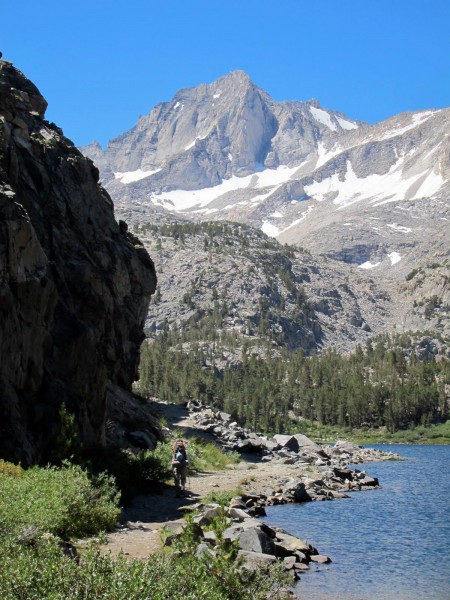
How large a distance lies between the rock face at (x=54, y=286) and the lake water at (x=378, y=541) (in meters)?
13.0

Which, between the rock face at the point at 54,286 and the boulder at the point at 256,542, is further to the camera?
the rock face at the point at 54,286

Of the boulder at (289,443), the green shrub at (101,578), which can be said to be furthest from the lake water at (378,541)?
the boulder at (289,443)

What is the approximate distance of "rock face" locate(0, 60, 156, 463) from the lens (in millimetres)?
33000

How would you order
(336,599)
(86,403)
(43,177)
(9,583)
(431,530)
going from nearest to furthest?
(9,583)
(336,599)
(431,530)
(86,403)
(43,177)

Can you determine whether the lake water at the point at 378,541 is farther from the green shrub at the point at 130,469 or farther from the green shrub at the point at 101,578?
the green shrub at the point at 101,578

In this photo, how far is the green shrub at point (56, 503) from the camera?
19.5m

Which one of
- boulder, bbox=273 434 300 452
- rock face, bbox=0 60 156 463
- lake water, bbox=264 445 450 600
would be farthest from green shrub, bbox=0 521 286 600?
boulder, bbox=273 434 300 452

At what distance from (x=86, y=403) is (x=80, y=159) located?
28594mm

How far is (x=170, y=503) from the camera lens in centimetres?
3553

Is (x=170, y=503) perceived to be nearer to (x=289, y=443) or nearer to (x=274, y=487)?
(x=274, y=487)

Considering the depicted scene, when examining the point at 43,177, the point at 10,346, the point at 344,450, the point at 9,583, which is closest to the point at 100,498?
the point at 10,346

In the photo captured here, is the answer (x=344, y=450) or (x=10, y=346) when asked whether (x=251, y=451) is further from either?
(x=10, y=346)

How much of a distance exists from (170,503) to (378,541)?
34.6 ft

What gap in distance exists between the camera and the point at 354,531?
34406 millimetres
